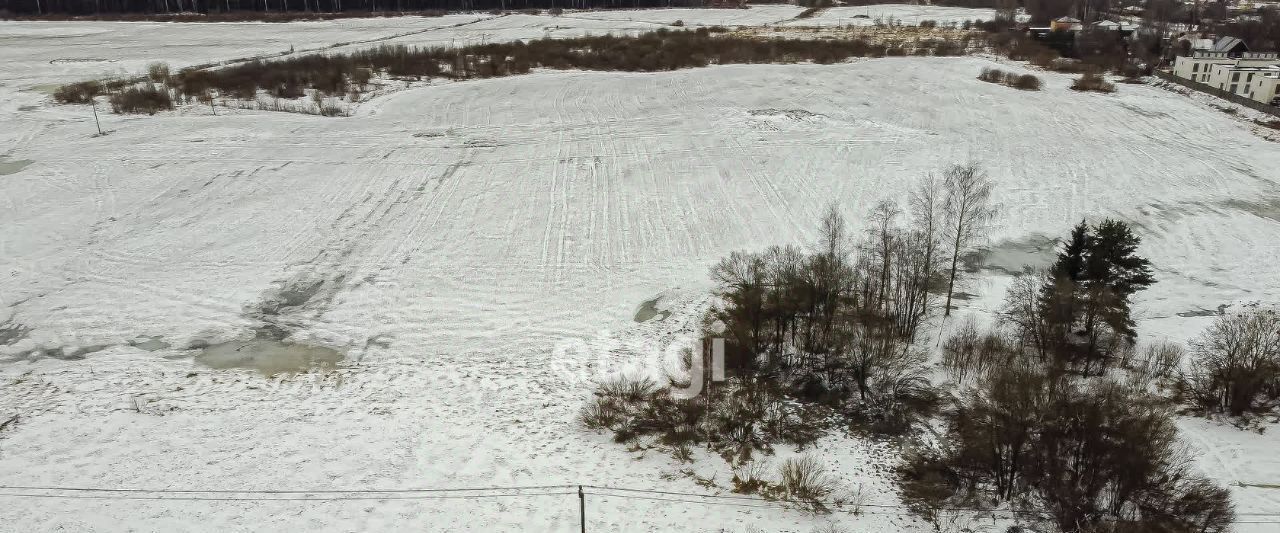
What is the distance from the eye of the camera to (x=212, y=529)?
43.4 feet

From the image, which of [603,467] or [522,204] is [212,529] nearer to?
[603,467]

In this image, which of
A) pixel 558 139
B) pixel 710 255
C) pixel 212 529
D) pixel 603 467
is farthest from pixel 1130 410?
pixel 558 139

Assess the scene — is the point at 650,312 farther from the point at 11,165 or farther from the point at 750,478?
the point at 11,165

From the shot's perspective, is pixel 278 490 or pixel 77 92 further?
pixel 77 92

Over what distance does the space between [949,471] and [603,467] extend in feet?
23.2

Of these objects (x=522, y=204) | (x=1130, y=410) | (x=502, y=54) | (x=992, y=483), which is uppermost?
(x=502, y=54)

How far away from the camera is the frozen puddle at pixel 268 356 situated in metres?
18.5

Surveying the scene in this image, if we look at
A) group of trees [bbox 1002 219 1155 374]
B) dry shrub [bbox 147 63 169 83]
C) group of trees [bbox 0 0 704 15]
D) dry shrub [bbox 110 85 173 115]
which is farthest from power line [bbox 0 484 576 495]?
group of trees [bbox 0 0 704 15]

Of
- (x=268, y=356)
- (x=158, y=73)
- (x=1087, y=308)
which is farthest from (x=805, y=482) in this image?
(x=158, y=73)

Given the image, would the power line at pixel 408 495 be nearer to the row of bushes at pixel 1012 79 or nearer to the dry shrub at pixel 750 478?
the dry shrub at pixel 750 478

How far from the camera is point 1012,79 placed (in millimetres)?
49594

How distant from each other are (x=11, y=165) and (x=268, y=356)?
23238mm

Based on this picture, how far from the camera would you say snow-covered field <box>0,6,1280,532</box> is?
1482cm

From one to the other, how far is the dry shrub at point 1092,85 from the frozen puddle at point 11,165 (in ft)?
190
